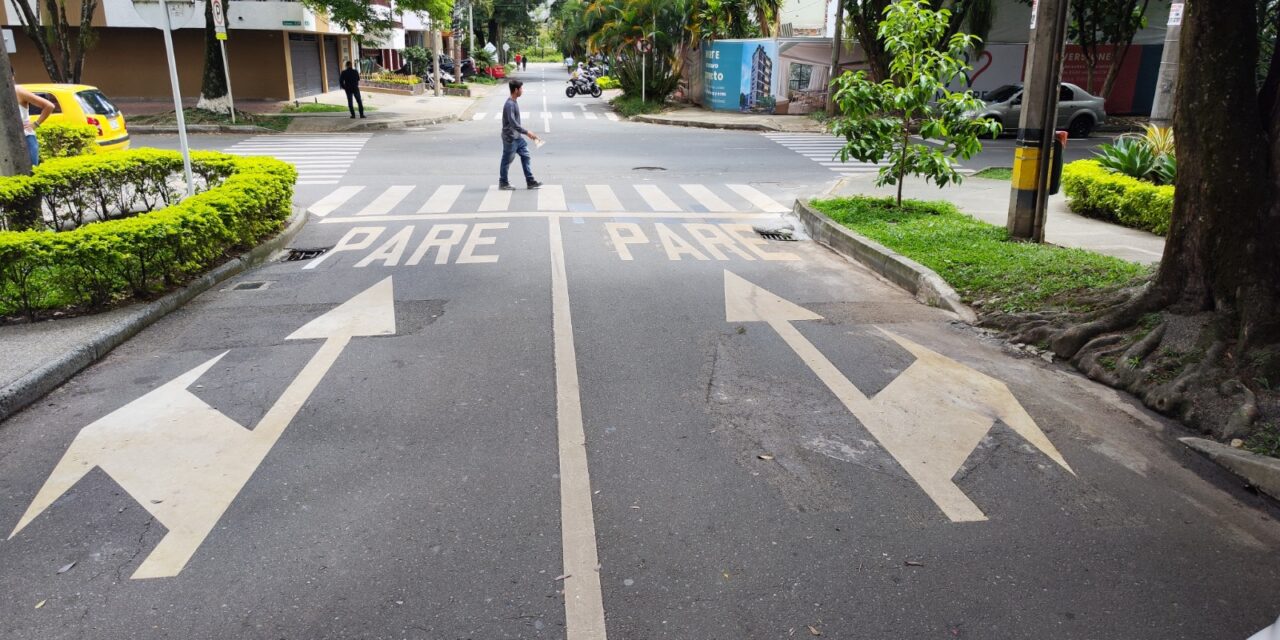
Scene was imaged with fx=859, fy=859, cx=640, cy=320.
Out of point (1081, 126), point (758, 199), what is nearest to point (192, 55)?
point (758, 199)

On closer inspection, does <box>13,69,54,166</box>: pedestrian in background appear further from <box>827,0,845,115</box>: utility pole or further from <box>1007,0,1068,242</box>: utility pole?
<box>827,0,845,115</box>: utility pole

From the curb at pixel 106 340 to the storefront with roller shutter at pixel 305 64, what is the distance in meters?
28.3

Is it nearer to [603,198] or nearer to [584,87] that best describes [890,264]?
[603,198]

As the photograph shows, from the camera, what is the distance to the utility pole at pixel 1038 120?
29.3ft

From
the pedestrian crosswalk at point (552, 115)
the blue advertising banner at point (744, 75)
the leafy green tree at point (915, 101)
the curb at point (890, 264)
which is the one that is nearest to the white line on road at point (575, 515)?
the curb at point (890, 264)

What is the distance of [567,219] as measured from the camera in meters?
12.4

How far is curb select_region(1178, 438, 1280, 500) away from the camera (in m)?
4.48

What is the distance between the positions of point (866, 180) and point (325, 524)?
48.0 feet

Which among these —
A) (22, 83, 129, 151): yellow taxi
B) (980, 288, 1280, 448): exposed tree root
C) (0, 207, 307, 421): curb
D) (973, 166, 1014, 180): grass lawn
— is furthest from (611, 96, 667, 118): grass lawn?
(980, 288, 1280, 448): exposed tree root

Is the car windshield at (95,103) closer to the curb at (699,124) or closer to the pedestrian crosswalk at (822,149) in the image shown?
the pedestrian crosswalk at (822,149)

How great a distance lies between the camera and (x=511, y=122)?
14.6 m

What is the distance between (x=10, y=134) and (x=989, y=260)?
10.8 metres

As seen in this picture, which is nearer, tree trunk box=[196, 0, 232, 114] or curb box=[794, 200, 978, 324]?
curb box=[794, 200, 978, 324]

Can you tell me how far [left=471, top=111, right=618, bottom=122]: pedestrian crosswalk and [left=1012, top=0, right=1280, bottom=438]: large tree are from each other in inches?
1016
